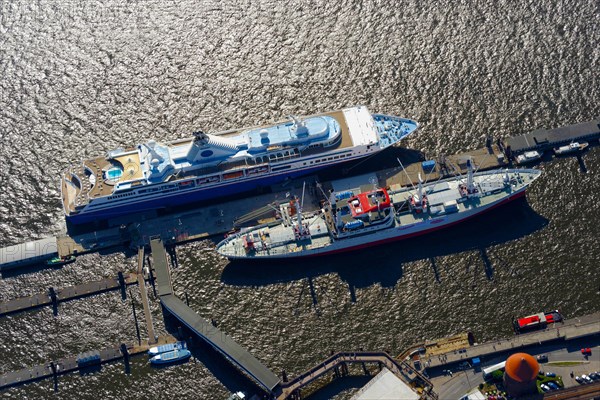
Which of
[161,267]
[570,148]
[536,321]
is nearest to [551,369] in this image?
[536,321]

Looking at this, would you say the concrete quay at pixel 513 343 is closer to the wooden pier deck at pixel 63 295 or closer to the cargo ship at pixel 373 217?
the cargo ship at pixel 373 217

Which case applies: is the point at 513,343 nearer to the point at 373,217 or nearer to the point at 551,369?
the point at 551,369

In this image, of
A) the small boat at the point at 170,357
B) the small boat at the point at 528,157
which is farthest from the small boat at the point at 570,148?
the small boat at the point at 170,357

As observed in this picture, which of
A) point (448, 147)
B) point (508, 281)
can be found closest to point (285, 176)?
point (448, 147)

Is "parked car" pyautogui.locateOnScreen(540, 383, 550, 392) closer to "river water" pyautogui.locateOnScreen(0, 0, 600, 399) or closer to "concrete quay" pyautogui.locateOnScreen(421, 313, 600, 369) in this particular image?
"concrete quay" pyautogui.locateOnScreen(421, 313, 600, 369)

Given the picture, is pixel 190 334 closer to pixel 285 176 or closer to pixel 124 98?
pixel 285 176
